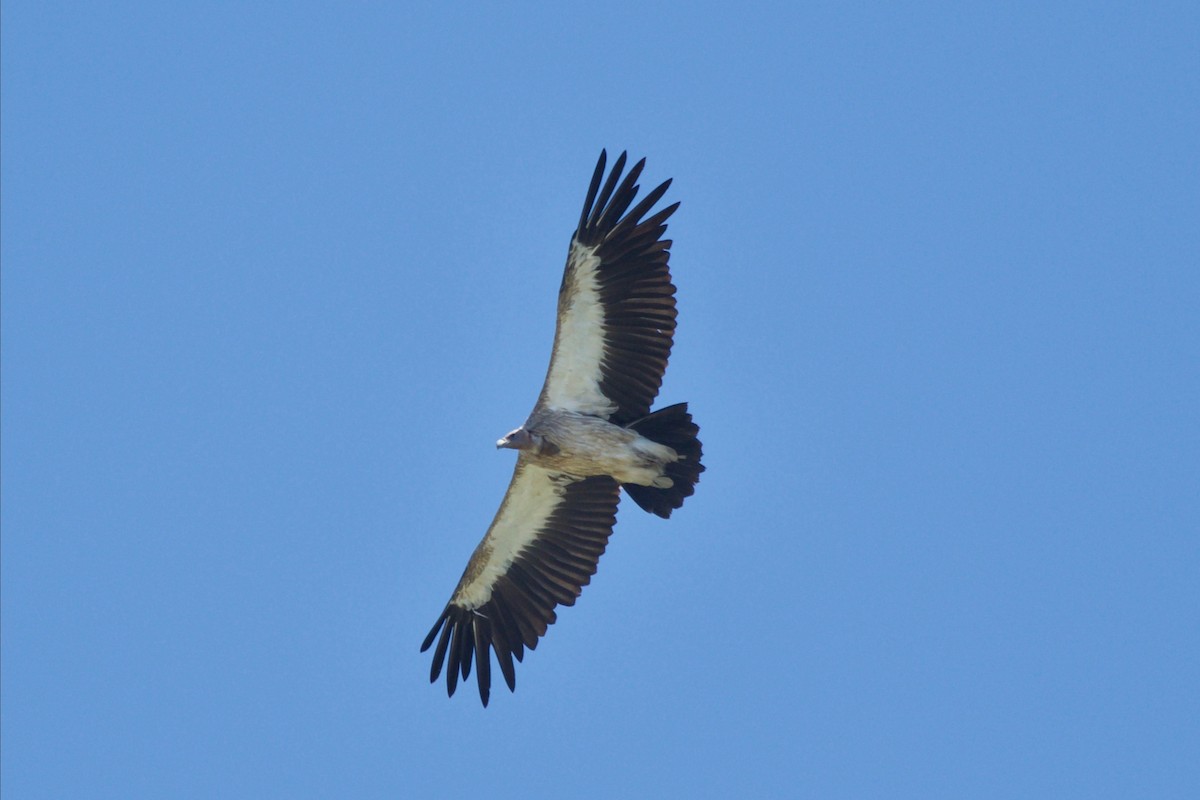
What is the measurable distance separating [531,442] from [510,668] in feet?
7.04

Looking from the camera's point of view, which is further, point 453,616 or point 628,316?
point 453,616

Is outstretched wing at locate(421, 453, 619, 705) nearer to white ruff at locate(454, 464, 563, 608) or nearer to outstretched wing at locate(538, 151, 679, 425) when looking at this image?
white ruff at locate(454, 464, 563, 608)

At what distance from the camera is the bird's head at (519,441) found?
609 inches

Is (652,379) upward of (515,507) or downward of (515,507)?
upward

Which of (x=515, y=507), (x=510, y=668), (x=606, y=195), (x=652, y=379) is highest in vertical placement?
(x=606, y=195)

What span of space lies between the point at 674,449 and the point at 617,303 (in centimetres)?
136

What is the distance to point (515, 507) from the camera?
16.3 meters

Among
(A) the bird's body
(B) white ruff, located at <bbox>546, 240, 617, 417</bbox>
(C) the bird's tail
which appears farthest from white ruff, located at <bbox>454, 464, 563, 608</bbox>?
(C) the bird's tail

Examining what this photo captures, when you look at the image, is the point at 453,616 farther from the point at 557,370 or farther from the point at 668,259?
the point at 668,259

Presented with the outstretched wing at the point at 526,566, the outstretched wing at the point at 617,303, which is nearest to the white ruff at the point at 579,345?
the outstretched wing at the point at 617,303

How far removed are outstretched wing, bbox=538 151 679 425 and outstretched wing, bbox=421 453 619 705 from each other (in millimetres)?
870

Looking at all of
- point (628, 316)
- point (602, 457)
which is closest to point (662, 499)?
point (602, 457)

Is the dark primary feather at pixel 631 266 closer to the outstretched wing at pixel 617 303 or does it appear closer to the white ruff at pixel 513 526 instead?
the outstretched wing at pixel 617 303

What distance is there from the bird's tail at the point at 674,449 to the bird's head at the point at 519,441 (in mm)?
877
